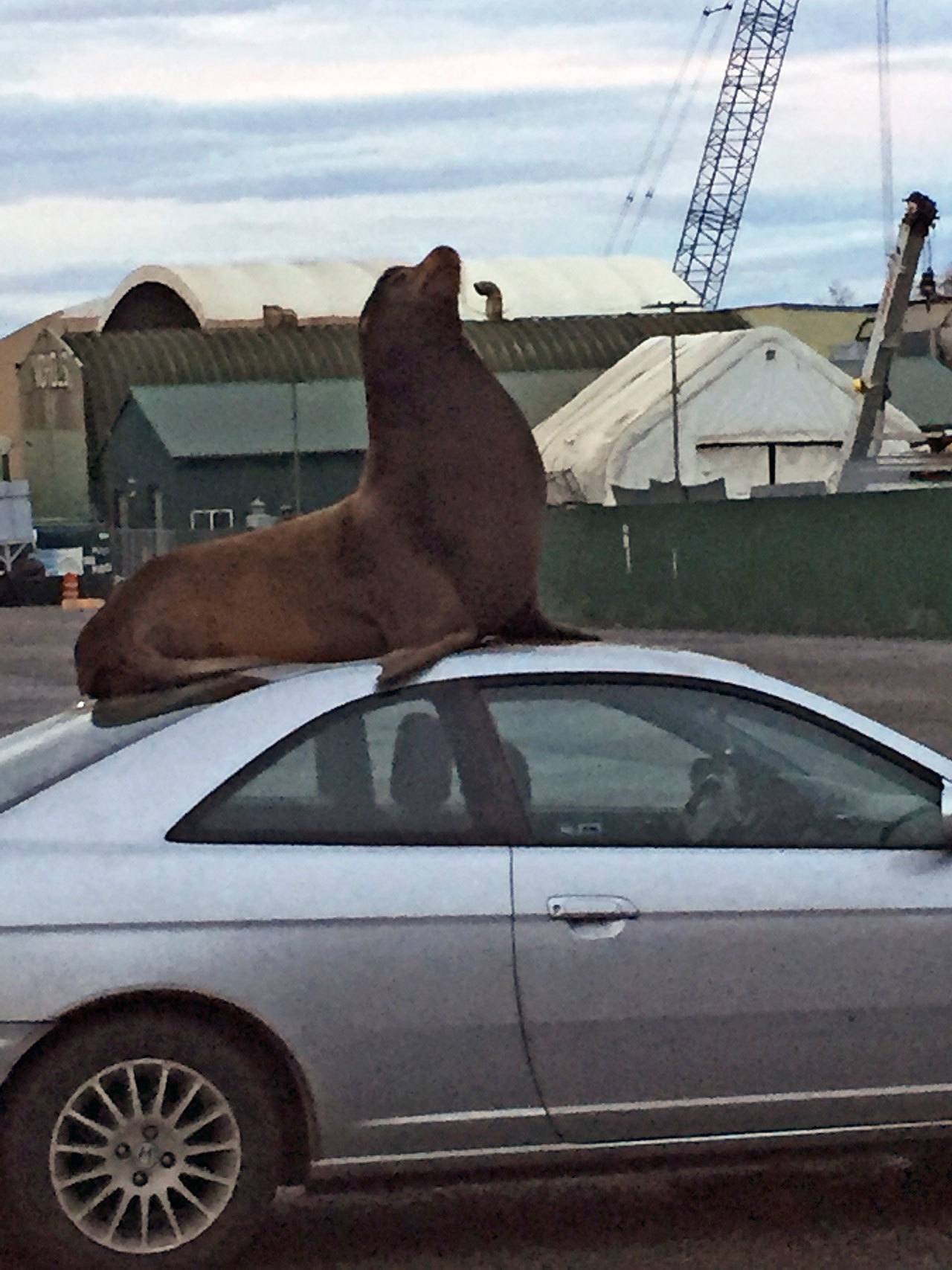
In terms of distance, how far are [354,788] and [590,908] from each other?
0.59 m

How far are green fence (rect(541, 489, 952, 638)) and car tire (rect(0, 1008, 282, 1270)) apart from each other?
3100 centimetres

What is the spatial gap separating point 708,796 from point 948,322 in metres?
39.3

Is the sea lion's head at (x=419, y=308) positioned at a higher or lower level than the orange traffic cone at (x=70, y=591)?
higher

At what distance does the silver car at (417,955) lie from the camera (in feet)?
18.5

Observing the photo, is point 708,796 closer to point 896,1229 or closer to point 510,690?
point 510,690

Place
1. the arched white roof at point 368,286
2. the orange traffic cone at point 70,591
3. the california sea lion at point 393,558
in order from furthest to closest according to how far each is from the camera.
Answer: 1. the arched white roof at point 368,286
2. the orange traffic cone at point 70,591
3. the california sea lion at point 393,558

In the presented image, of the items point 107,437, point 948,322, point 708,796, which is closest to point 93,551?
point 107,437

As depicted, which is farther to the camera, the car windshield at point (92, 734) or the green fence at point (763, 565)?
the green fence at point (763, 565)

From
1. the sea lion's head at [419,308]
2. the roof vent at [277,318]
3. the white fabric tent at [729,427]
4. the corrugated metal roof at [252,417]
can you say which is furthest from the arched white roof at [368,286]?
the sea lion's head at [419,308]

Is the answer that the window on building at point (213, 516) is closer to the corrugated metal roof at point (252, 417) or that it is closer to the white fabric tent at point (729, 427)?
the corrugated metal roof at point (252, 417)

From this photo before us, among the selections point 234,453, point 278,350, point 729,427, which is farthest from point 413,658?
point 278,350

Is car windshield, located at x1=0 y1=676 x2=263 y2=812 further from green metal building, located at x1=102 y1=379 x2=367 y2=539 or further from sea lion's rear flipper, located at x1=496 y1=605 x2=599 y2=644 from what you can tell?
green metal building, located at x1=102 y1=379 x2=367 y2=539

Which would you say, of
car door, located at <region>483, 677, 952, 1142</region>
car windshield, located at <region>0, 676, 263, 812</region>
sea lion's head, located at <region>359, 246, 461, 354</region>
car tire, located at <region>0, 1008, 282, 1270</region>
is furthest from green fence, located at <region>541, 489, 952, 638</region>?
car tire, located at <region>0, 1008, 282, 1270</region>

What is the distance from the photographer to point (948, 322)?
1756 inches
